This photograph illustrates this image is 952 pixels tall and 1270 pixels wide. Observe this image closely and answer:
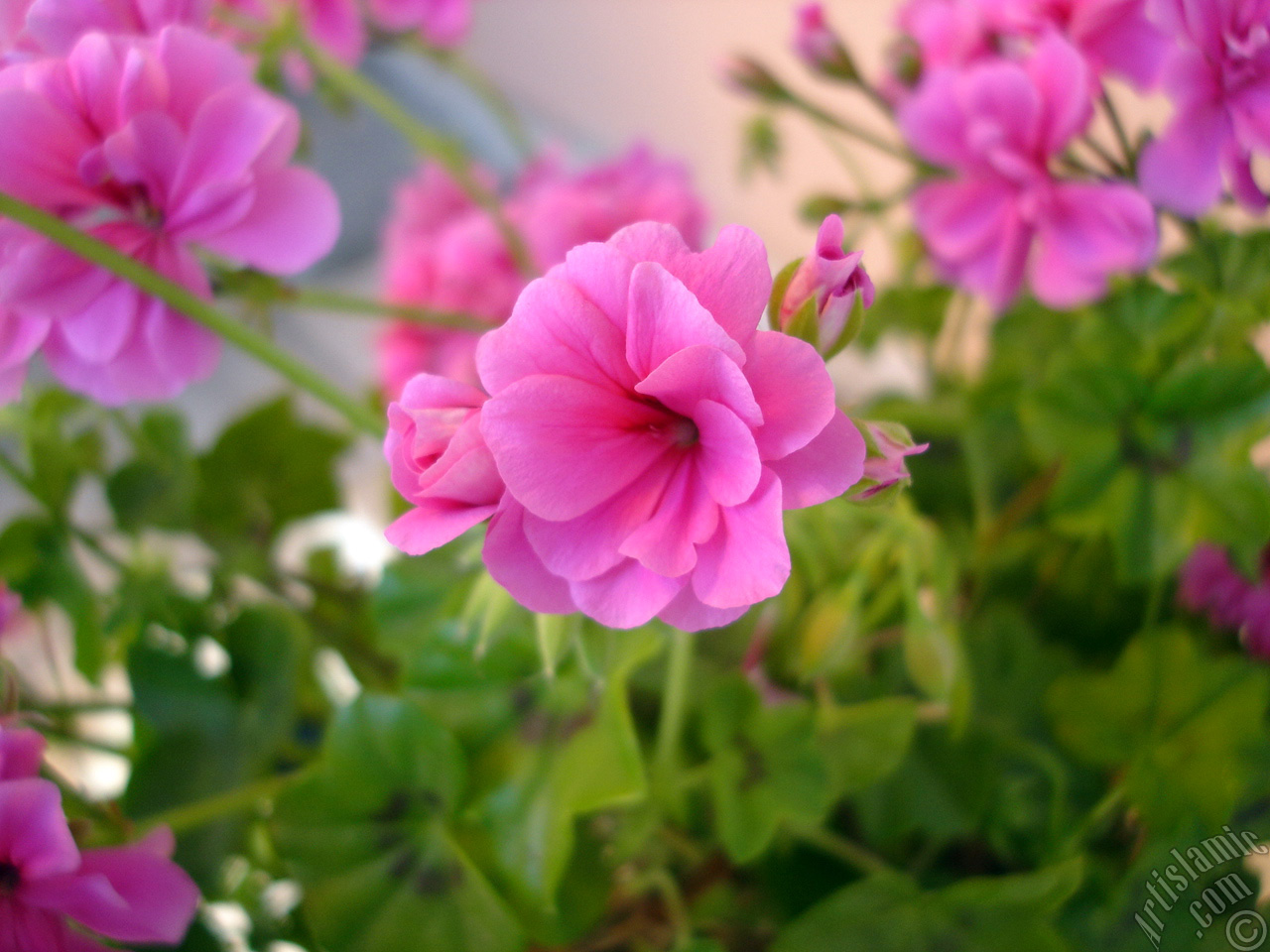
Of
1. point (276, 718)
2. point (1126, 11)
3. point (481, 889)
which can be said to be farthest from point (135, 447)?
point (1126, 11)

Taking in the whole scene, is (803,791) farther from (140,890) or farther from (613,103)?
(613,103)

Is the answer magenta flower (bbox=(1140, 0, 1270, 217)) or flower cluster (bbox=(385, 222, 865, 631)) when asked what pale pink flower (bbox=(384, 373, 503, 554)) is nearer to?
flower cluster (bbox=(385, 222, 865, 631))

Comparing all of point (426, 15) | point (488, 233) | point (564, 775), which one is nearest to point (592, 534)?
point (564, 775)

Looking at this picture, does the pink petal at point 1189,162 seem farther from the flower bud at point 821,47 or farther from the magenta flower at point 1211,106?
the flower bud at point 821,47

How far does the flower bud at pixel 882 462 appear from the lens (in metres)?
0.16

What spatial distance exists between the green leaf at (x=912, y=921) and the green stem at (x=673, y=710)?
2.3 inches

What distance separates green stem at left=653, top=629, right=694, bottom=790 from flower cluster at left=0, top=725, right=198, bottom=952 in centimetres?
12

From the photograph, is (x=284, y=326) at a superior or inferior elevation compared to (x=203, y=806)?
inferior

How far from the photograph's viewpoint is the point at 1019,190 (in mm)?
285

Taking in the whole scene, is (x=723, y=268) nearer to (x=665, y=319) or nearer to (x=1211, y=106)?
(x=665, y=319)

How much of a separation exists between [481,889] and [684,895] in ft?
0.30

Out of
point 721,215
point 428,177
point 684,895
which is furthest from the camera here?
point 721,215

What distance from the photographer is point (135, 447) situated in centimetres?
37

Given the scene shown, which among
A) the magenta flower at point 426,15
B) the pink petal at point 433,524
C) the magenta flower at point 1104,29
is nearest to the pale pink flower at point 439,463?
the pink petal at point 433,524
